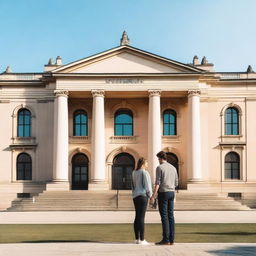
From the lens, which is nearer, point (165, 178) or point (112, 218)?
point (165, 178)

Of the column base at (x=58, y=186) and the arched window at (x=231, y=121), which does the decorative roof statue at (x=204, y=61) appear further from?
the column base at (x=58, y=186)

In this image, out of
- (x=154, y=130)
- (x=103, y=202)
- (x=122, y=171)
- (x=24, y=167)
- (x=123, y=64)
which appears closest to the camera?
(x=103, y=202)

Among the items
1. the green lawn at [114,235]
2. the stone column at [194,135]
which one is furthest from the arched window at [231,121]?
the green lawn at [114,235]

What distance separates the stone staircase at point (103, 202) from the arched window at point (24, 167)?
540 cm

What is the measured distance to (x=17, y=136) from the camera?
45.5 metres

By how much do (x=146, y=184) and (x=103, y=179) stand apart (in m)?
30.2

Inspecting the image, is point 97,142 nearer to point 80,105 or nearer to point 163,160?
point 80,105

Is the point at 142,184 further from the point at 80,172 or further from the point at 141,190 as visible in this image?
the point at 80,172

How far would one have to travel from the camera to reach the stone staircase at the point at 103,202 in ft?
120

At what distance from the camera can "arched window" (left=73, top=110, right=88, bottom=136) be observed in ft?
150

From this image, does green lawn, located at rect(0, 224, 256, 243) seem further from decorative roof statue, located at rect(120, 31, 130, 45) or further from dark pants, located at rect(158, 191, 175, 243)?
decorative roof statue, located at rect(120, 31, 130, 45)

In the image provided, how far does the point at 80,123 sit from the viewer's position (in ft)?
150

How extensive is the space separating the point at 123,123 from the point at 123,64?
5562 mm

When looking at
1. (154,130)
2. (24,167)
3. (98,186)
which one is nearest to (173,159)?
(154,130)
